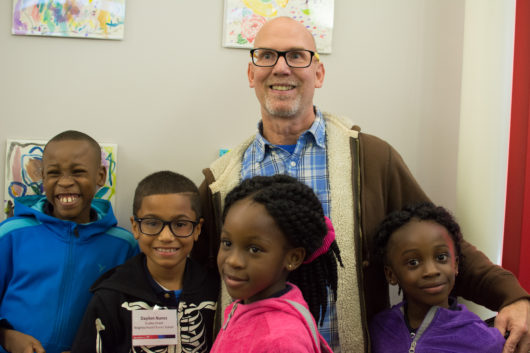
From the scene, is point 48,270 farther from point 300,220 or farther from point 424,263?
point 424,263

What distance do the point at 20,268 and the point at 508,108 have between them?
2041mm

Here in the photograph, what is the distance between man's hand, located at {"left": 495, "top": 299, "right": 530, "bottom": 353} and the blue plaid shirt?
0.69 metres

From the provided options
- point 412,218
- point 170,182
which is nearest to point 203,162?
point 170,182

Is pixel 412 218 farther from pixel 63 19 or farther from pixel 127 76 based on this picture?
pixel 63 19

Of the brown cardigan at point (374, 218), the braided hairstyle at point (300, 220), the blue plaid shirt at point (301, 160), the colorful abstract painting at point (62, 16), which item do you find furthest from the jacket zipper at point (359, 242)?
the colorful abstract painting at point (62, 16)

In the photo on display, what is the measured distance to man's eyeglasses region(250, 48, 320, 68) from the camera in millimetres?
1929

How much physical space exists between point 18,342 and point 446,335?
4.80 feet

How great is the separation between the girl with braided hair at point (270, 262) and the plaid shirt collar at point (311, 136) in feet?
1.78

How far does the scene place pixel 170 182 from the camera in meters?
1.77

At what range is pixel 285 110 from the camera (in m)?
1.91

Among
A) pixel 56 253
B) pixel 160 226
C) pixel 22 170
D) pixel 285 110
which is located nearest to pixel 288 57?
pixel 285 110

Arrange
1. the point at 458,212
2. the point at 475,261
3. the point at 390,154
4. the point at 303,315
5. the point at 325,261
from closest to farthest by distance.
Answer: the point at 303,315
the point at 325,261
the point at 475,261
the point at 390,154
the point at 458,212

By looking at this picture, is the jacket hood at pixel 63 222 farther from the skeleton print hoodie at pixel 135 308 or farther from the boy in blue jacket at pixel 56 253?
the skeleton print hoodie at pixel 135 308

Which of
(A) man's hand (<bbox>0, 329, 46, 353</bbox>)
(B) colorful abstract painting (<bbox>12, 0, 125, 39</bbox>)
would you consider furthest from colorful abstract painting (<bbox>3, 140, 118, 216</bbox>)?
(A) man's hand (<bbox>0, 329, 46, 353</bbox>)
